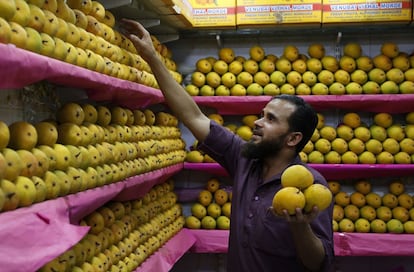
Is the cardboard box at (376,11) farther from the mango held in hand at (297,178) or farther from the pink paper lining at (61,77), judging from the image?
the mango held in hand at (297,178)

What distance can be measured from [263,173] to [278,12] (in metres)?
2.34

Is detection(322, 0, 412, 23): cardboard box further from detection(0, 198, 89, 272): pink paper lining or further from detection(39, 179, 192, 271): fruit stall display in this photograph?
detection(0, 198, 89, 272): pink paper lining

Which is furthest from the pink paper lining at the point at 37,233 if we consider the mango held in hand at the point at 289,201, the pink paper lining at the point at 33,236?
the mango held in hand at the point at 289,201

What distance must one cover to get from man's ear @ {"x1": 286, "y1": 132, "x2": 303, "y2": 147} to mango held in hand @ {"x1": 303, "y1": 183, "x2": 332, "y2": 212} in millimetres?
660

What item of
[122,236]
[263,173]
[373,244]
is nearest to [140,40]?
[263,173]

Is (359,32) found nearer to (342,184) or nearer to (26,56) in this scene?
(342,184)

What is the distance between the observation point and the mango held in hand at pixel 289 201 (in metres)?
1.76

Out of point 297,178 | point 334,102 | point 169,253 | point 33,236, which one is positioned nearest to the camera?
point 33,236

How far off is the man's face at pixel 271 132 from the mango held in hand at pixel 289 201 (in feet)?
2.06

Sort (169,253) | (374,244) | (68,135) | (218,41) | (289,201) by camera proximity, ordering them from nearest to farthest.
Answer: (289,201) → (68,135) → (169,253) → (374,244) → (218,41)

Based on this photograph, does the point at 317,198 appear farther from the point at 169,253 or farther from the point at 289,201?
the point at 169,253

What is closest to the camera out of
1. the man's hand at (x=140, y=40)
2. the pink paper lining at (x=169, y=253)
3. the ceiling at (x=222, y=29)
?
the man's hand at (x=140, y=40)

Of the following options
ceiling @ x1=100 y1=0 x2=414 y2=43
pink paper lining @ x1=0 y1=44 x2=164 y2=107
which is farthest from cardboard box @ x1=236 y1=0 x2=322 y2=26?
pink paper lining @ x1=0 y1=44 x2=164 y2=107

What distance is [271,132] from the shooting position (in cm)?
245
